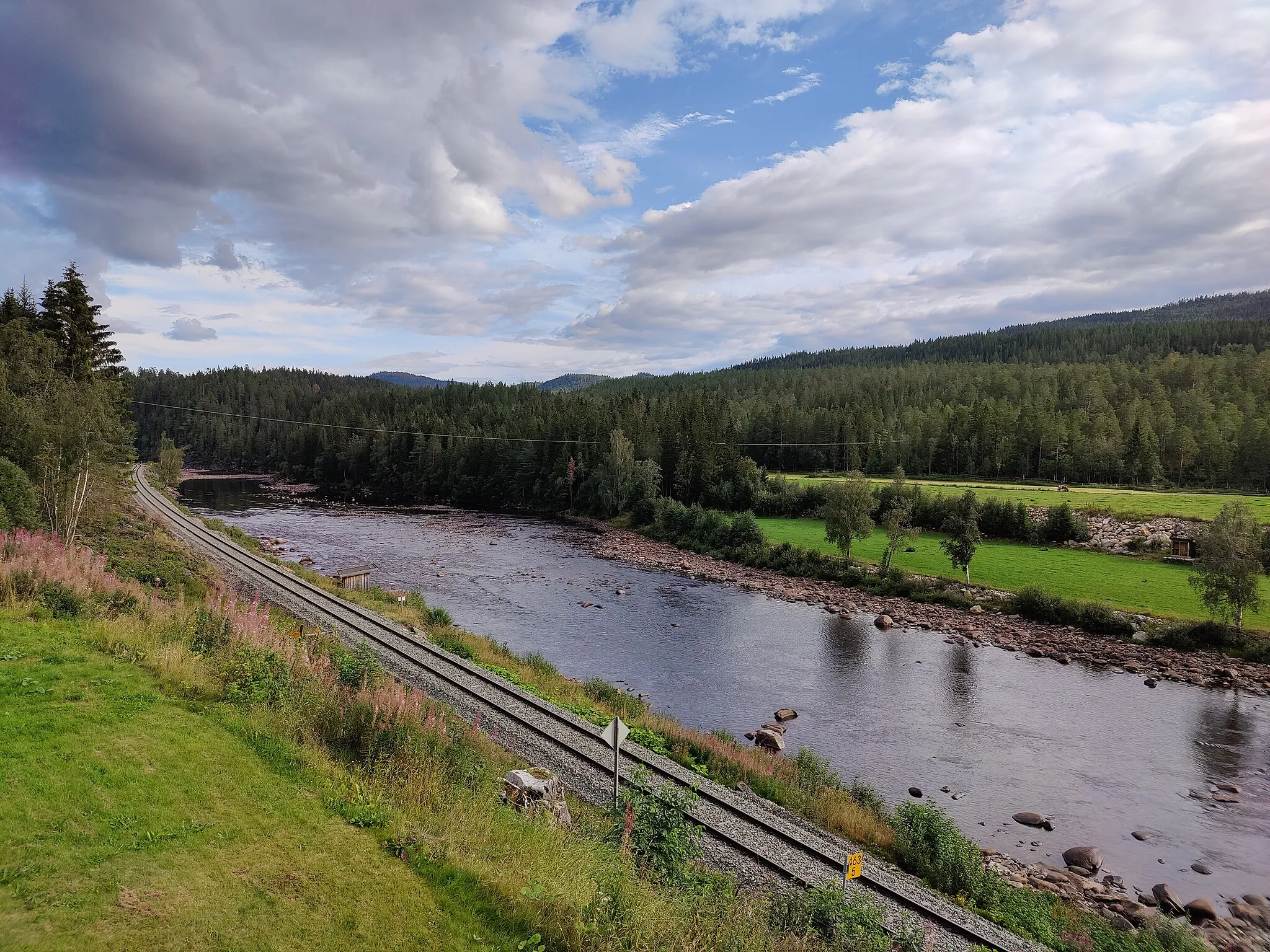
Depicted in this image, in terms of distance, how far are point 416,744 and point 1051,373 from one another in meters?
140

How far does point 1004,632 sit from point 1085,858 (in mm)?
22557

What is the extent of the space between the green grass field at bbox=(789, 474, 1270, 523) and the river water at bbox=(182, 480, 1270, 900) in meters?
29.9

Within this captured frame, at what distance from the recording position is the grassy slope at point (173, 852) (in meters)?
5.85

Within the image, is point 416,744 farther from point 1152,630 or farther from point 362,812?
point 1152,630

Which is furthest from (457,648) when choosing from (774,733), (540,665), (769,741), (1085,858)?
(1085,858)

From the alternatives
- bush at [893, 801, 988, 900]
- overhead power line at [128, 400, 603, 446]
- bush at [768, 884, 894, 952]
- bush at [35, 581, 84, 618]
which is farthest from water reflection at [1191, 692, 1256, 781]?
overhead power line at [128, 400, 603, 446]

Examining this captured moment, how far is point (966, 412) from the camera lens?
3853 inches

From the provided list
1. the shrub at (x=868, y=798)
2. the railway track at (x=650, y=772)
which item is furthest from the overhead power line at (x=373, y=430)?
the shrub at (x=868, y=798)

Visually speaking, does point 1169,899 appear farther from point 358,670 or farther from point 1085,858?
point 358,670

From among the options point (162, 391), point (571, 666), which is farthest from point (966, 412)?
point (162, 391)

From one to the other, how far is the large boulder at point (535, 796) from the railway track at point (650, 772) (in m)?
1.91

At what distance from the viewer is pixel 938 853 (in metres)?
14.1

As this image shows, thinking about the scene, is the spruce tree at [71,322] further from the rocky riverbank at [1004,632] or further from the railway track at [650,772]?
the rocky riverbank at [1004,632]

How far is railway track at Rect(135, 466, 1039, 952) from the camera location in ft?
39.4
